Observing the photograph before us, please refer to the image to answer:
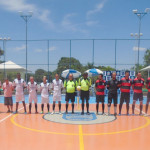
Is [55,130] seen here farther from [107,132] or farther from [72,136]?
[107,132]

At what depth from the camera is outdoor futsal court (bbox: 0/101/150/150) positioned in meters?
4.92

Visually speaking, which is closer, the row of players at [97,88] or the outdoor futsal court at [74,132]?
the outdoor futsal court at [74,132]

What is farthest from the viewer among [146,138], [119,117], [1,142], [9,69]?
[9,69]

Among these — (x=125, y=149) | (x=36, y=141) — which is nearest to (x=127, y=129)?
(x=125, y=149)

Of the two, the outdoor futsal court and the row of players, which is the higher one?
the row of players

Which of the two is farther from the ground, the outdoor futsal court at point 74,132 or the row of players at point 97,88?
the row of players at point 97,88

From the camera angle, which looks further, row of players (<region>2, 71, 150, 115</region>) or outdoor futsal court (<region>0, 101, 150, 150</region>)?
row of players (<region>2, 71, 150, 115</region>)

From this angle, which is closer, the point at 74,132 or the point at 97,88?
the point at 74,132

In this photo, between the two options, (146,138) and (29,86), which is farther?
(29,86)

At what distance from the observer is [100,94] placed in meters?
8.59

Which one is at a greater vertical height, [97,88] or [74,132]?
[97,88]

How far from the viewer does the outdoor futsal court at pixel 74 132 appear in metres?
4.92

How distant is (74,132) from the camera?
6.06 m

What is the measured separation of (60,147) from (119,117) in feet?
13.6
